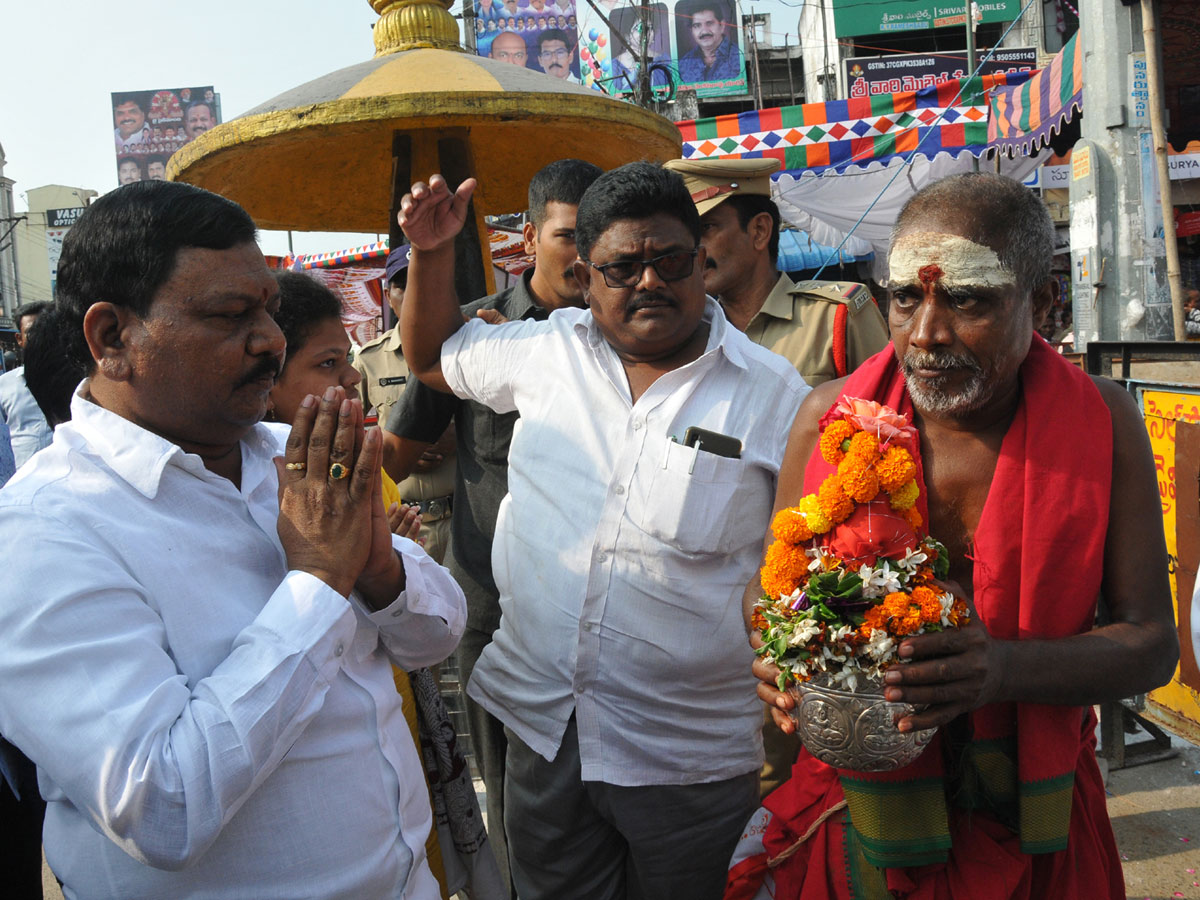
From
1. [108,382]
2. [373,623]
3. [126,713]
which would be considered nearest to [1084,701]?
[373,623]

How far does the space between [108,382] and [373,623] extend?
662mm

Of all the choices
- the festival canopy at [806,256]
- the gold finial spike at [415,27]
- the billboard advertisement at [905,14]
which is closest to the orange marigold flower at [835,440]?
the gold finial spike at [415,27]

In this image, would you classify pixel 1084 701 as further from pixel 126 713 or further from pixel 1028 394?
pixel 126 713

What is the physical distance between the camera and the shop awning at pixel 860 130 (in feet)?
35.3

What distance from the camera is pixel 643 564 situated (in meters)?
2.34

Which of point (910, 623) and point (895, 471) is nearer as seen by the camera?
point (910, 623)

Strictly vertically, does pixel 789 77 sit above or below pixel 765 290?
above

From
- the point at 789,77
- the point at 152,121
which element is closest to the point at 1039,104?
the point at 789,77

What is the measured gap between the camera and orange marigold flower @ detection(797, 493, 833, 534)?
1.66 meters

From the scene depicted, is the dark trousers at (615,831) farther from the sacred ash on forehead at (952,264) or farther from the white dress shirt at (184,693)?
the sacred ash on forehead at (952,264)

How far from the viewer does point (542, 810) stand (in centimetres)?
247

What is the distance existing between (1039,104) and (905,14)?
27.8 metres

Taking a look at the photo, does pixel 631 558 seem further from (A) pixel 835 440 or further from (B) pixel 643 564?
(A) pixel 835 440

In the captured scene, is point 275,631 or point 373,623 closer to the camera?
point 275,631
